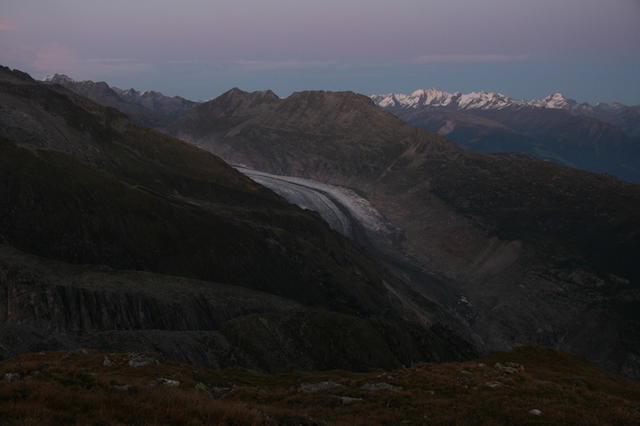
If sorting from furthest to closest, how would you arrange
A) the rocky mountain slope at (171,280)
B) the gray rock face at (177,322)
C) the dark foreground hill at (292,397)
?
the rocky mountain slope at (171,280) < the gray rock face at (177,322) < the dark foreground hill at (292,397)

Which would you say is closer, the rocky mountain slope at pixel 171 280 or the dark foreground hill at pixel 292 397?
the dark foreground hill at pixel 292 397

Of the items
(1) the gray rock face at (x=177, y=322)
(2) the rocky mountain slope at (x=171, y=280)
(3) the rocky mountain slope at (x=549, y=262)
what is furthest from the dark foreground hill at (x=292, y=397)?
(3) the rocky mountain slope at (x=549, y=262)

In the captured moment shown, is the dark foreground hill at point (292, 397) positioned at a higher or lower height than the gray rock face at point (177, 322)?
higher

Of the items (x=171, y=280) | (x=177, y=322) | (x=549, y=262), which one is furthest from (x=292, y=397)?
(x=549, y=262)

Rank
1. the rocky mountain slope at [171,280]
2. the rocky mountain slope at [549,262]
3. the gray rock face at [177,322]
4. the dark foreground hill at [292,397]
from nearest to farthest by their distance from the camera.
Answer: the dark foreground hill at [292,397]
the gray rock face at [177,322]
the rocky mountain slope at [171,280]
the rocky mountain slope at [549,262]

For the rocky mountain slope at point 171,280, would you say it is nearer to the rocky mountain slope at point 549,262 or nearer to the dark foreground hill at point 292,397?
the dark foreground hill at point 292,397

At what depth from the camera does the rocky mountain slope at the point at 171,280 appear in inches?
1944

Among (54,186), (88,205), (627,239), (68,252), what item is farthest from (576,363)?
(627,239)

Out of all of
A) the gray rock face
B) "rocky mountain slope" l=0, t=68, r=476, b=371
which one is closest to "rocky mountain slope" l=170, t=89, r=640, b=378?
"rocky mountain slope" l=0, t=68, r=476, b=371

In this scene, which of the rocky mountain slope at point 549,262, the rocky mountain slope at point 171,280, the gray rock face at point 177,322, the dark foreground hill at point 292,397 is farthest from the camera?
the rocky mountain slope at point 549,262

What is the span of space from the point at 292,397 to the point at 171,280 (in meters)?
43.8

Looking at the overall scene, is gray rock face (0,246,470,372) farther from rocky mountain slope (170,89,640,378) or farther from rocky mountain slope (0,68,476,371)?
rocky mountain slope (170,89,640,378)

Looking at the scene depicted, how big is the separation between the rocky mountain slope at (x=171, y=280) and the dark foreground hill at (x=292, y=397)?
18321 millimetres

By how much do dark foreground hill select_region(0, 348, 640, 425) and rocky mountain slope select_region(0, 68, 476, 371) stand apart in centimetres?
1832
